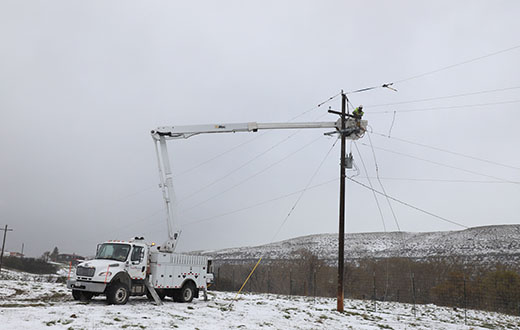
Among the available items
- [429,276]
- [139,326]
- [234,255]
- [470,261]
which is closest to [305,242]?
[234,255]

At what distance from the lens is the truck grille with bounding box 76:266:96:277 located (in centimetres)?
1449

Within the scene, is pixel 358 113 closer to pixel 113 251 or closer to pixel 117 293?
pixel 113 251

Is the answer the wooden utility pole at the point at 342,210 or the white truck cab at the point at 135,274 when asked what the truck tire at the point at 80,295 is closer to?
the white truck cab at the point at 135,274

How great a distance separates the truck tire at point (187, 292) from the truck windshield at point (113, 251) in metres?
3.47

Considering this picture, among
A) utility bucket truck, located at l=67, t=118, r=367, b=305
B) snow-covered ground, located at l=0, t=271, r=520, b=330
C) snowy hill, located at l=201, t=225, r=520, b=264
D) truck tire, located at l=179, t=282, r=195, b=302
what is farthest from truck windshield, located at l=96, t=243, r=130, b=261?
snowy hill, located at l=201, t=225, r=520, b=264

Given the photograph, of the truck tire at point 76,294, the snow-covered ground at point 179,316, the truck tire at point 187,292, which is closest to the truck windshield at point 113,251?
the truck tire at point 76,294

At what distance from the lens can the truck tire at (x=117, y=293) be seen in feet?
47.5

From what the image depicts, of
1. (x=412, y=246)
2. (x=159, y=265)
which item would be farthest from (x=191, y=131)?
(x=412, y=246)

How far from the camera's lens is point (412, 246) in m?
76.2

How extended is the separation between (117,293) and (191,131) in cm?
810

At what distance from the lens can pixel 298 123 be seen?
20.0 m

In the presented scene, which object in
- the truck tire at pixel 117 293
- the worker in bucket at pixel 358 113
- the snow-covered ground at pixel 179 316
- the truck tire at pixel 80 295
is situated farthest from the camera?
the worker in bucket at pixel 358 113

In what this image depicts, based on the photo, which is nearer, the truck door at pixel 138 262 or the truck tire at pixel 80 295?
the truck tire at pixel 80 295

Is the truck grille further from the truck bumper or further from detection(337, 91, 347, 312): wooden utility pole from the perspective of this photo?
detection(337, 91, 347, 312): wooden utility pole
